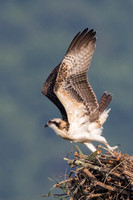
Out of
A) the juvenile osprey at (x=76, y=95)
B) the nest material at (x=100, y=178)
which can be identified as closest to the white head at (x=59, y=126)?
the juvenile osprey at (x=76, y=95)

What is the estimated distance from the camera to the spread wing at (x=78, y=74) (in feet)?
Result: 33.4

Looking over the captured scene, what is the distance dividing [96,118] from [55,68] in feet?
5.24

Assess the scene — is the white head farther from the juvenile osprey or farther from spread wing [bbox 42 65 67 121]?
spread wing [bbox 42 65 67 121]

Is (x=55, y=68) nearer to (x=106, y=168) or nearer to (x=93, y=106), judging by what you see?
(x=93, y=106)

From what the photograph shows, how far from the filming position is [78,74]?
10297mm

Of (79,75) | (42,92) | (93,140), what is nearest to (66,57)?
(79,75)

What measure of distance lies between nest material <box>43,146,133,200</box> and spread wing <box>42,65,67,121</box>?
2083 mm

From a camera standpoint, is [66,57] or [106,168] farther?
[66,57]

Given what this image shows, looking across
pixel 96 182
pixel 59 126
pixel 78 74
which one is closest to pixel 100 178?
pixel 96 182

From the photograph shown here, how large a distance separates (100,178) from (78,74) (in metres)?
2.98

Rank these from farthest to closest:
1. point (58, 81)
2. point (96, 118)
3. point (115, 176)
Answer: point (96, 118), point (58, 81), point (115, 176)

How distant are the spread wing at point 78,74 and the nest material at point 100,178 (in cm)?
202

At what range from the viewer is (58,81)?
10.1 m

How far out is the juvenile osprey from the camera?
1017 centimetres
